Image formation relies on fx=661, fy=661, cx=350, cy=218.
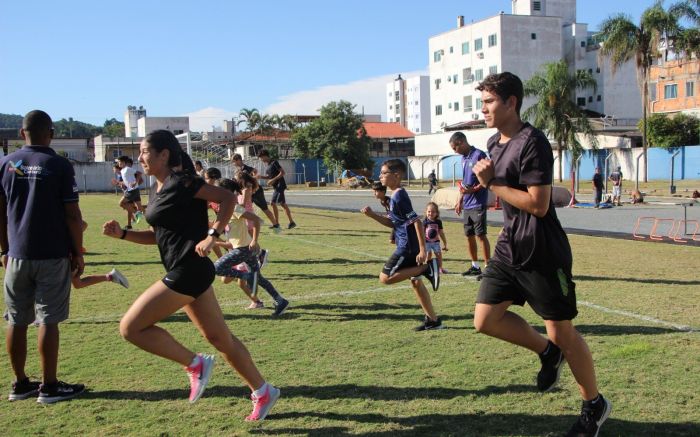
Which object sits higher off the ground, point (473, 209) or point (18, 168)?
point (18, 168)

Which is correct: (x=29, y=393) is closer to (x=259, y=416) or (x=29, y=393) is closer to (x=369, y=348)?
(x=259, y=416)

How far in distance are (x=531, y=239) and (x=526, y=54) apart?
75759mm

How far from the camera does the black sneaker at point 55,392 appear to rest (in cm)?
499

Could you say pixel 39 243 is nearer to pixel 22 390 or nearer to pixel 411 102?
pixel 22 390

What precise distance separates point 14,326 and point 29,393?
1.82ft

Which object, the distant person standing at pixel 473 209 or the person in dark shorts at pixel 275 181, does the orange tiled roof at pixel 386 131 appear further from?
the distant person standing at pixel 473 209

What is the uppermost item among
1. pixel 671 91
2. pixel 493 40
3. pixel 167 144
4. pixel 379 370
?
pixel 493 40

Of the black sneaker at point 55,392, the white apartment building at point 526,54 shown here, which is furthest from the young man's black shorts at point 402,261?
the white apartment building at point 526,54

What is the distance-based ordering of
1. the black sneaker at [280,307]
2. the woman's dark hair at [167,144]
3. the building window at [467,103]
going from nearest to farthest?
1. the woman's dark hair at [167,144]
2. the black sneaker at [280,307]
3. the building window at [467,103]

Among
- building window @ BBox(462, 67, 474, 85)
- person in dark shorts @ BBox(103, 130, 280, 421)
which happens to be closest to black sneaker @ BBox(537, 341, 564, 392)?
person in dark shorts @ BBox(103, 130, 280, 421)

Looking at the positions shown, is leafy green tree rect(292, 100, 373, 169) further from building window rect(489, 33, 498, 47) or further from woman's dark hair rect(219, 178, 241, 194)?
woman's dark hair rect(219, 178, 241, 194)

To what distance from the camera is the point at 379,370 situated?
5.56m

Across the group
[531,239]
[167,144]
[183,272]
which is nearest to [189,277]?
[183,272]

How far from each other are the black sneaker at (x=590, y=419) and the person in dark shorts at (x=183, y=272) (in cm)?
197
